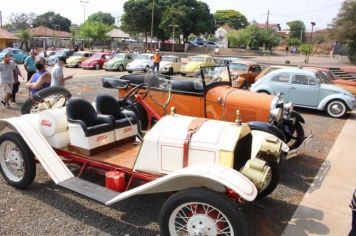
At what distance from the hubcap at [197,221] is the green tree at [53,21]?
114m

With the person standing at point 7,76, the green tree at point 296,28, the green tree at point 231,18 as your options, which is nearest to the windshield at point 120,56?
the person standing at point 7,76

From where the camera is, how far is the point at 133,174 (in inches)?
163

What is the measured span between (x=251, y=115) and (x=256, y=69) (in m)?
12.5

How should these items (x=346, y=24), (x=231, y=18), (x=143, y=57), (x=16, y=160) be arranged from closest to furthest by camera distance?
(x=16, y=160) → (x=143, y=57) → (x=346, y=24) → (x=231, y=18)

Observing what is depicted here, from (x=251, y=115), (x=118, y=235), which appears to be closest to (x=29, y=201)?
(x=118, y=235)

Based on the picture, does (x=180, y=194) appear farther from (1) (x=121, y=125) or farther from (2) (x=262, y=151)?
(1) (x=121, y=125)

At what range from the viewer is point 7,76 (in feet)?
33.9

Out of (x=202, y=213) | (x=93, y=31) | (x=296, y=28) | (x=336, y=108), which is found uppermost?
(x=296, y=28)

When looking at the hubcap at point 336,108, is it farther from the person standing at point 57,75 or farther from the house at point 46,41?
the house at point 46,41

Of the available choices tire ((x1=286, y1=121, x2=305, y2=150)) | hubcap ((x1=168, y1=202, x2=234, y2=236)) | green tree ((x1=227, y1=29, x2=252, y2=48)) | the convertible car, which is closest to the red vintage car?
the convertible car

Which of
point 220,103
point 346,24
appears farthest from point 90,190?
point 346,24

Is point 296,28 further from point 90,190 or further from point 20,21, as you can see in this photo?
point 90,190

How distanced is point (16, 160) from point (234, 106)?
397 centimetres

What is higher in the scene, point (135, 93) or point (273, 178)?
point (135, 93)
